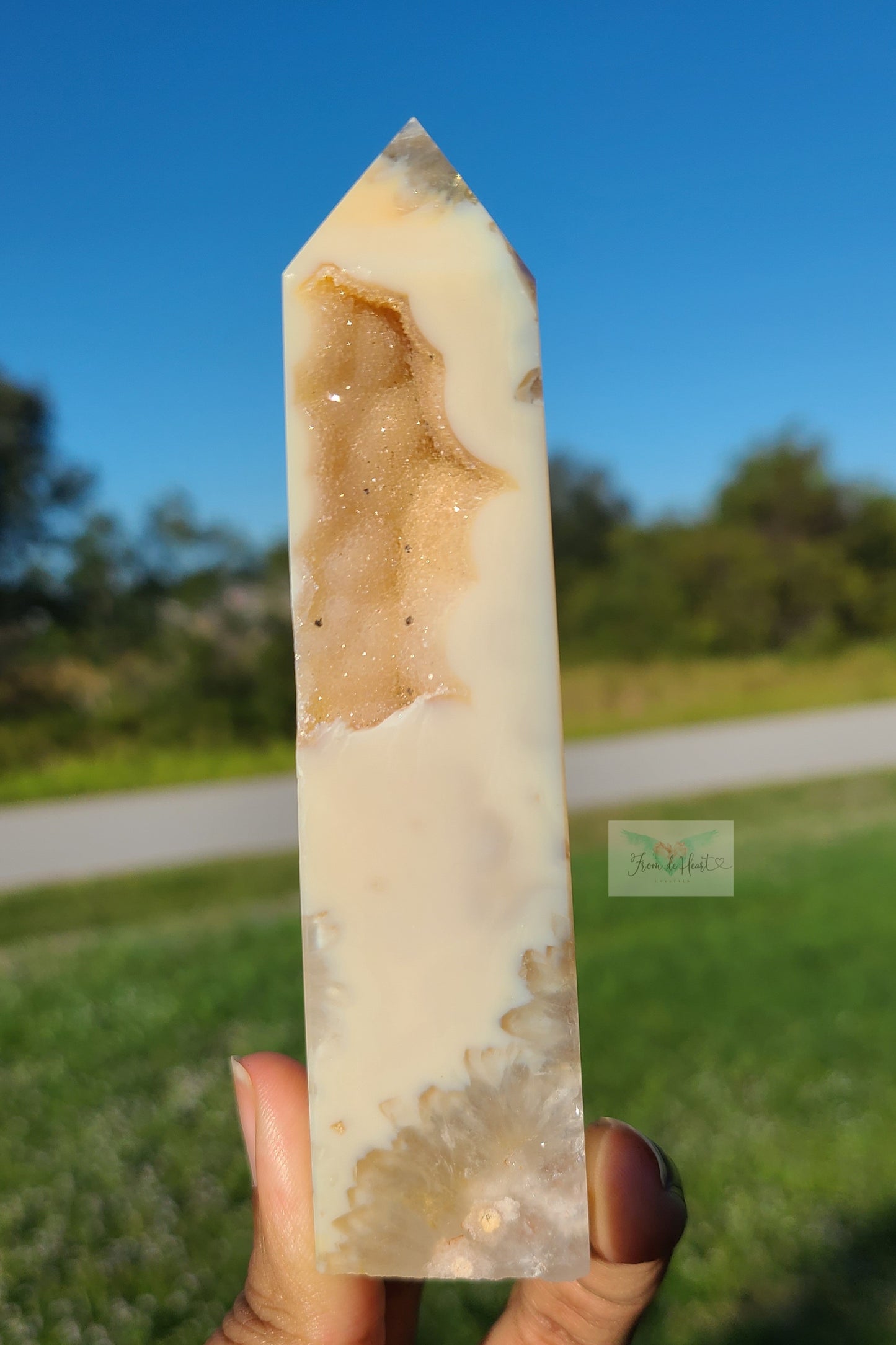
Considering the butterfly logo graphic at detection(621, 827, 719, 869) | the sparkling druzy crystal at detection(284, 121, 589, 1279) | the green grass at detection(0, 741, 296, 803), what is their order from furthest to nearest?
1. the green grass at detection(0, 741, 296, 803)
2. the butterfly logo graphic at detection(621, 827, 719, 869)
3. the sparkling druzy crystal at detection(284, 121, 589, 1279)

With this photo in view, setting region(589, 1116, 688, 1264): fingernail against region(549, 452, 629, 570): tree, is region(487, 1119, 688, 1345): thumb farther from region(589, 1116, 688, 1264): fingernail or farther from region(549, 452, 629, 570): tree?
region(549, 452, 629, 570): tree

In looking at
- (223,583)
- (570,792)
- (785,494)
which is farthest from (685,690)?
(223,583)

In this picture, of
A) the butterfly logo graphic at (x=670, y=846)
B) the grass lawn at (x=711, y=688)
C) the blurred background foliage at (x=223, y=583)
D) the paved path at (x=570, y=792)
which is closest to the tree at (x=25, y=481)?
the blurred background foliage at (x=223, y=583)

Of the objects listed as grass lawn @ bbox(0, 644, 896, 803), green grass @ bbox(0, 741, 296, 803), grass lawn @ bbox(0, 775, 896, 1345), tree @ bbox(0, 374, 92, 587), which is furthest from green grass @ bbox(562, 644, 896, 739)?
tree @ bbox(0, 374, 92, 587)

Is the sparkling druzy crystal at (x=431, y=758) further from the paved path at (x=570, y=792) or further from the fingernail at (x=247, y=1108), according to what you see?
the paved path at (x=570, y=792)

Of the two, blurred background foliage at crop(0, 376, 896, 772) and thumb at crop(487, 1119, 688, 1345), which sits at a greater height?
blurred background foliage at crop(0, 376, 896, 772)
